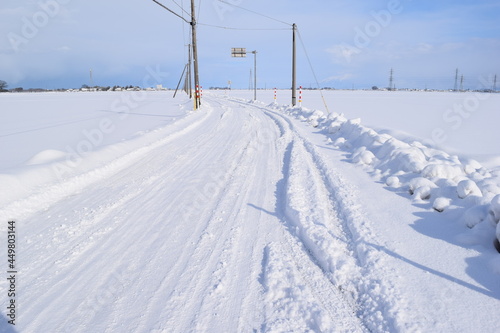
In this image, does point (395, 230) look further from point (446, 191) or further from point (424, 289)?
point (446, 191)

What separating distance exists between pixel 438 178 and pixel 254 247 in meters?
3.14

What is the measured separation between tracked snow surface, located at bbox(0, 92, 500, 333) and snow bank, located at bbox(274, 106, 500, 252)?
0.02 m

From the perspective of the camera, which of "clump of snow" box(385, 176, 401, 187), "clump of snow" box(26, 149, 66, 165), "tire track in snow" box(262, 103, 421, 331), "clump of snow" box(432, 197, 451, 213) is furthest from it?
"clump of snow" box(26, 149, 66, 165)

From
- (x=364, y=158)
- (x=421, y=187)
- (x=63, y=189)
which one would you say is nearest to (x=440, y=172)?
(x=421, y=187)

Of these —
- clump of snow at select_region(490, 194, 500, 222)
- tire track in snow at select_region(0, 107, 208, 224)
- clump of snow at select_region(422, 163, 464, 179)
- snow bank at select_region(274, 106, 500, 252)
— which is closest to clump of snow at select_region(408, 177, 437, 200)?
snow bank at select_region(274, 106, 500, 252)

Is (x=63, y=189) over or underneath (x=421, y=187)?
underneath

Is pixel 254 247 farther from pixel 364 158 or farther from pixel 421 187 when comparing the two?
pixel 364 158

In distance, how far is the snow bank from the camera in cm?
324

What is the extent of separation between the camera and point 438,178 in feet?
14.7

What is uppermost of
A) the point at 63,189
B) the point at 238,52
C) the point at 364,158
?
the point at 238,52

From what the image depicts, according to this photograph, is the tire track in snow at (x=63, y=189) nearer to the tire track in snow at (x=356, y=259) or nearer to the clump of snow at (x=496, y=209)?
the tire track in snow at (x=356, y=259)

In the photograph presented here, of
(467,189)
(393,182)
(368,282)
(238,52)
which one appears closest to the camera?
(368,282)

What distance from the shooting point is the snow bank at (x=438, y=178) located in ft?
10.6

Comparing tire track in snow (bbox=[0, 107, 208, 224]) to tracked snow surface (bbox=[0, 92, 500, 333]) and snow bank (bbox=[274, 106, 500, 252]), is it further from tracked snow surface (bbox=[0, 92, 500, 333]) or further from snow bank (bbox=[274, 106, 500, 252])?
snow bank (bbox=[274, 106, 500, 252])
